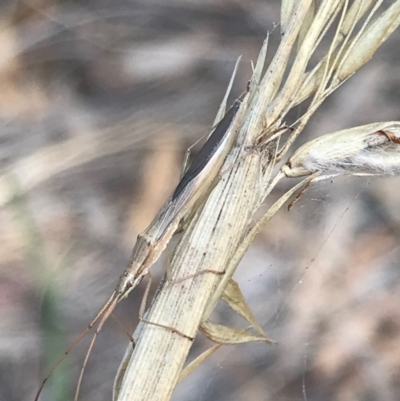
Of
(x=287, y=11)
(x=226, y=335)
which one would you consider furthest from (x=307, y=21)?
(x=226, y=335)

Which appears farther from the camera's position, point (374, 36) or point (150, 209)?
point (150, 209)

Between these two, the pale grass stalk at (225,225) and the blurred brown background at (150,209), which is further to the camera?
the blurred brown background at (150,209)

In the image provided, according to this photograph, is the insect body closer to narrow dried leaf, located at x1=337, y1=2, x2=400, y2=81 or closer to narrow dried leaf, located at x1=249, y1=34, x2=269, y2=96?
narrow dried leaf, located at x1=249, y1=34, x2=269, y2=96

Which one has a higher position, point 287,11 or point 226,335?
point 287,11

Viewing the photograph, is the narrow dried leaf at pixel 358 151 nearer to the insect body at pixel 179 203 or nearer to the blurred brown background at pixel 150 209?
the insect body at pixel 179 203

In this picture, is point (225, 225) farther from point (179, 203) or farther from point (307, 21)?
point (307, 21)

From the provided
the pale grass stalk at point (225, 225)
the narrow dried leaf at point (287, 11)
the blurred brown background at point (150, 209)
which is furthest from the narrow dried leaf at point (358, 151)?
the blurred brown background at point (150, 209)

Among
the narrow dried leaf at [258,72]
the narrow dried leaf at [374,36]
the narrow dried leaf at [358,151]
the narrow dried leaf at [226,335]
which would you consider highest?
the narrow dried leaf at [258,72]
